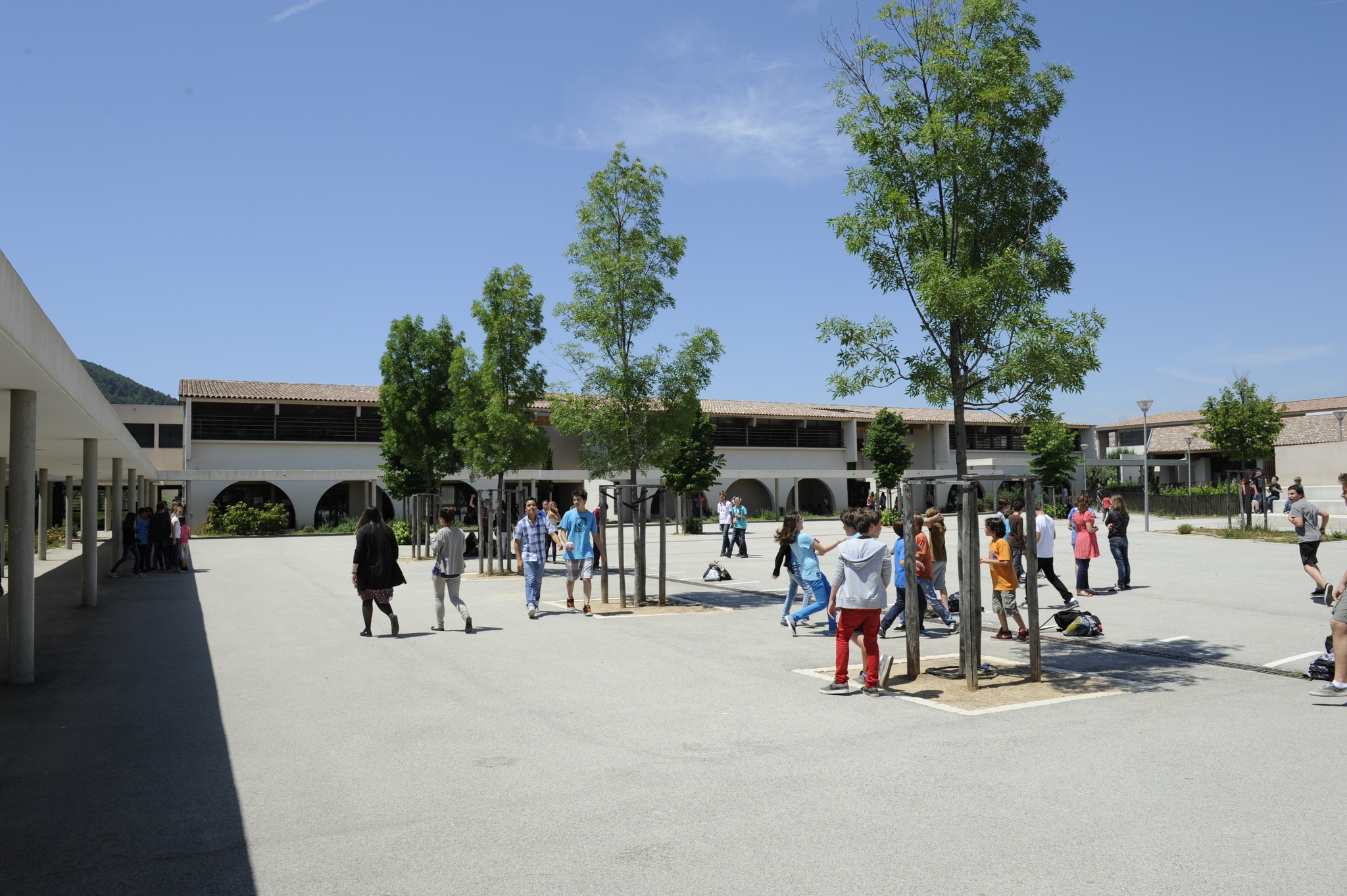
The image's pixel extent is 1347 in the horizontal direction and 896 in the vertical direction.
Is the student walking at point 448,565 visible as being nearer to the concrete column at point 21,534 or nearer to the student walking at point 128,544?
the concrete column at point 21,534

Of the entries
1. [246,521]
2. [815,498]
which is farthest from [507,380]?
[815,498]

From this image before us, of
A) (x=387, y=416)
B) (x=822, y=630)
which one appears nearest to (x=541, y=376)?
(x=387, y=416)

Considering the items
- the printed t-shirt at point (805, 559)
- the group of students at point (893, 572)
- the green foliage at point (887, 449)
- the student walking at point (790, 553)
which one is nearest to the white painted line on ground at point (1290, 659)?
the group of students at point (893, 572)

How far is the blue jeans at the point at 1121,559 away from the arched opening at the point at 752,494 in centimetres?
3832

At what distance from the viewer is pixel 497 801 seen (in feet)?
17.0

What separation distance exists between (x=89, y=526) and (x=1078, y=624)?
45.8ft

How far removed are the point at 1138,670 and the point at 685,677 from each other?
167 inches

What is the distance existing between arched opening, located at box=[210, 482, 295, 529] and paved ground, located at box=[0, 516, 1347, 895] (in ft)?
112

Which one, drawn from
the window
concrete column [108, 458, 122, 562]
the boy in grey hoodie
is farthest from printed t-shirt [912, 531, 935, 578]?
the window

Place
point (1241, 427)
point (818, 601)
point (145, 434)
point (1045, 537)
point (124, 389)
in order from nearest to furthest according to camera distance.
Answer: point (818, 601)
point (1045, 537)
point (1241, 427)
point (145, 434)
point (124, 389)

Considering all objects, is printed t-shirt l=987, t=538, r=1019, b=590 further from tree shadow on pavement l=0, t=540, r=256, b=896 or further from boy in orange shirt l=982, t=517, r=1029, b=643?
tree shadow on pavement l=0, t=540, r=256, b=896

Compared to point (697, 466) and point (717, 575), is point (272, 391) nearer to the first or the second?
point (697, 466)

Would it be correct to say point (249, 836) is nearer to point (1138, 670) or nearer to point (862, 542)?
point (862, 542)

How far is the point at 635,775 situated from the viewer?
561 cm
